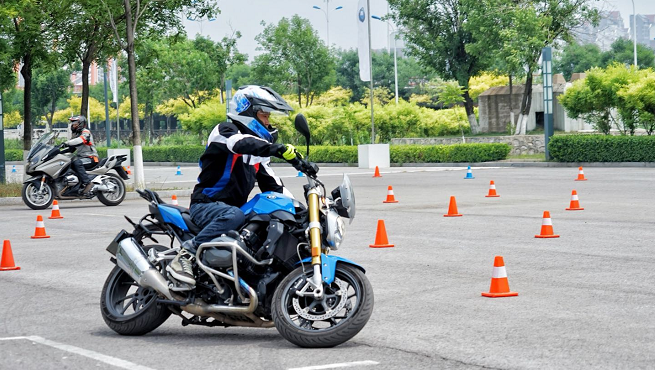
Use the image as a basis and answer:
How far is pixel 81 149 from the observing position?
21031mm

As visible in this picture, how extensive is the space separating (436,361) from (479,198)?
14834mm

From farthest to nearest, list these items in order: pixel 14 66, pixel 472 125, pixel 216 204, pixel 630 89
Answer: pixel 472 125 → pixel 630 89 → pixel 14 66 → pixel 216 204

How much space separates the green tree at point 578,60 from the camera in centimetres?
9731

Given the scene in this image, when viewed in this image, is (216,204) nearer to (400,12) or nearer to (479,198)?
(479,198)

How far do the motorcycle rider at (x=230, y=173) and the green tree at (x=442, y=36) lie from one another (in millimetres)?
47000

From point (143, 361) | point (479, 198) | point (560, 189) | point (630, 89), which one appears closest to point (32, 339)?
point (143, 361)

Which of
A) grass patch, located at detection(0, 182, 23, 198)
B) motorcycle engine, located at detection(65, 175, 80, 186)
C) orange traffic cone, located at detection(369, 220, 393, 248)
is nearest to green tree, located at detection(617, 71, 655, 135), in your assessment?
grass patch, located at detection(0, 182, 23, 198)

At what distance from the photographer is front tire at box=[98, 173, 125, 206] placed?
21.0 m

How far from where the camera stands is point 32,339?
22.7ft

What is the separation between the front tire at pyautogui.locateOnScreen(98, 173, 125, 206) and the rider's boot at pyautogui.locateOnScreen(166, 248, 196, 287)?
1459cm

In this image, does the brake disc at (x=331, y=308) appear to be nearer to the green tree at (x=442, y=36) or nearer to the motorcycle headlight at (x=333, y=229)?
the motorcycle headlight at (x=333, y=229)

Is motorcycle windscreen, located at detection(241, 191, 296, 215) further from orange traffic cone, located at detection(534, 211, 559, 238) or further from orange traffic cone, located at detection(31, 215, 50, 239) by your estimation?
orange traffic cone, located at detection(31, 215, 50, 239)

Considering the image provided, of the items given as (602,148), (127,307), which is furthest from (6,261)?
(602,148)

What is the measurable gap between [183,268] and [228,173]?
0.75 m
